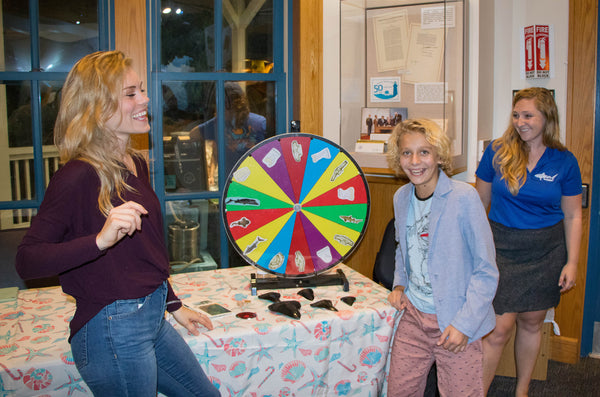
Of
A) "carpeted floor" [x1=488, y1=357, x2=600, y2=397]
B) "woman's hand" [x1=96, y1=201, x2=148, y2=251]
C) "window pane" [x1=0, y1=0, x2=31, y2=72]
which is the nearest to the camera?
"woman's hand" [x1=96, y1=201, x2=148, y2=251]

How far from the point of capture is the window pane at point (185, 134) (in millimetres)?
2750

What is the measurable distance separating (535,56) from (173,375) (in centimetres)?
247

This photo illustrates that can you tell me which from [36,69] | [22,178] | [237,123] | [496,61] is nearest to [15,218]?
[22,178]

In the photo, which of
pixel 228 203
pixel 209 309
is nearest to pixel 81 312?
pixel 209 309

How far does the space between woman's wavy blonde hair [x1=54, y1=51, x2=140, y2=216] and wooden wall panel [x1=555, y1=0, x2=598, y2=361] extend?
2.39 meters

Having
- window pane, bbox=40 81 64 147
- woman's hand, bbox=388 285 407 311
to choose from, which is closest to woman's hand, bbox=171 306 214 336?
woman's hand, bbox=388 285 407 311

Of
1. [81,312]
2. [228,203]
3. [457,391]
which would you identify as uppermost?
[228,203]

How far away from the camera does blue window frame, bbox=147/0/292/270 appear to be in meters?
2.71

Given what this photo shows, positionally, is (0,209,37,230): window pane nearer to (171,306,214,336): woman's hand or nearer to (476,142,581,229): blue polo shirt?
(171,306,214,336): woman's hand

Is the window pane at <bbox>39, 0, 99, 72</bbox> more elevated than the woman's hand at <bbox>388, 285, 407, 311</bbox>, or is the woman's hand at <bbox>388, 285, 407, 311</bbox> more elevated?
the window pane at <bbox>39, 0, 99, 72</bbox>

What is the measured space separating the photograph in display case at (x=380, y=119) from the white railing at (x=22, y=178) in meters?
1.56

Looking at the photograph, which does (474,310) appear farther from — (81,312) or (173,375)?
(81,312)

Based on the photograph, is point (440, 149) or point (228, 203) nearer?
point (440, 149)

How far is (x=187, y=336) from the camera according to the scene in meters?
1.67
